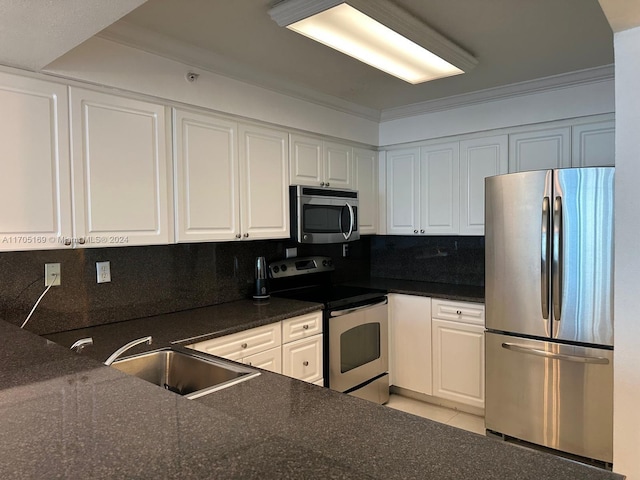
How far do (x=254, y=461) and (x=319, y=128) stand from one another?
2.88 meters

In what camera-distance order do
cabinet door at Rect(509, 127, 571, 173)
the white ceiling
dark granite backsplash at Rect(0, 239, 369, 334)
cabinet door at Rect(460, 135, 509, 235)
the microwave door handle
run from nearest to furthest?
the white ceiling, dark granite backsplash at Rect(0, 239, 369, 334), cabinet door at Rect(509, 127, 571, 173), cabinet door at Rect(460, 135, 509, 235), the microwave door handle

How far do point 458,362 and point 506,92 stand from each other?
1.98 m

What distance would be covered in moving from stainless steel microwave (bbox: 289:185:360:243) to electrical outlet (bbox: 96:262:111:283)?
1.21 metres

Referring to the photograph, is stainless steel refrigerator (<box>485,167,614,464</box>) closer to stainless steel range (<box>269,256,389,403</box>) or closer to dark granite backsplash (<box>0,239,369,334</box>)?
stainless steel range (<box>269,256,389,403</box>)

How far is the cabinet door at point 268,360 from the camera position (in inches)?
95.7

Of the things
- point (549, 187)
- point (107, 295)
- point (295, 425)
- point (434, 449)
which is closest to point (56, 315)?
point (107, 295)

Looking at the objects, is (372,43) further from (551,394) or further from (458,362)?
(458,362)

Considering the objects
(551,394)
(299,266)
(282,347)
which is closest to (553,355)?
(551,394)

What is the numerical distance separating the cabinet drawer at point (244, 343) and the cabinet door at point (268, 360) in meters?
0.02

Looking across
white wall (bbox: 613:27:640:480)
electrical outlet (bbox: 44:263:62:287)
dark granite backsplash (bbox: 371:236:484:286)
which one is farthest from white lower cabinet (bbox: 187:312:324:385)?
white wall (bbox: 613:27:640:480)

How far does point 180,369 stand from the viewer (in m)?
1.85

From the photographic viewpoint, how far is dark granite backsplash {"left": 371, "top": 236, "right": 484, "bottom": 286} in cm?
370

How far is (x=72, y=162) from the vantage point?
6.59 ft

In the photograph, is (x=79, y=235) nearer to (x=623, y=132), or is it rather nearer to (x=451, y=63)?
(x=451, y=63)
